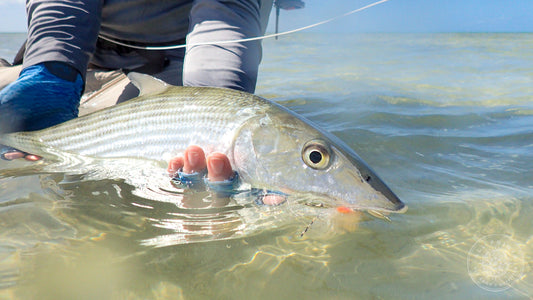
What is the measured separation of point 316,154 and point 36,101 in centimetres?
165

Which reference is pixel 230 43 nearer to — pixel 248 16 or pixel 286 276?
pixel 248 16

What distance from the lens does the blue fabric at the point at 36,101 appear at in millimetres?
2254

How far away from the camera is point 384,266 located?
1372 millimetres

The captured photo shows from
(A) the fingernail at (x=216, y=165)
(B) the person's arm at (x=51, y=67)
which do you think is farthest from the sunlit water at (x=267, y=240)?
(B) the person's arm at (x=51, y=67)

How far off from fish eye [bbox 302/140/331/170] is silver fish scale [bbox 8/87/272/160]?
11.4 inches

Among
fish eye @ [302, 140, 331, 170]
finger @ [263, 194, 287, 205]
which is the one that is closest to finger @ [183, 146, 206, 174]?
finger @ [263, 194, 287, 205]

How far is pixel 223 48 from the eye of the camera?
2.44 meters

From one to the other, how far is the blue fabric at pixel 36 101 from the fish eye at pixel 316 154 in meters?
1.58

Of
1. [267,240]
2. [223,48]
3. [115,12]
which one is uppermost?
[115,12]

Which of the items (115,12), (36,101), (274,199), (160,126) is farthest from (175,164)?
(115,12)

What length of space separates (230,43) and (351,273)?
158 cm

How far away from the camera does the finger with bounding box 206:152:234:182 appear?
1637 mm

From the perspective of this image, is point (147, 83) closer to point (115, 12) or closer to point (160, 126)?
point (160, 126)

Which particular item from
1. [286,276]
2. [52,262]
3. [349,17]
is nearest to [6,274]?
[52,262]
